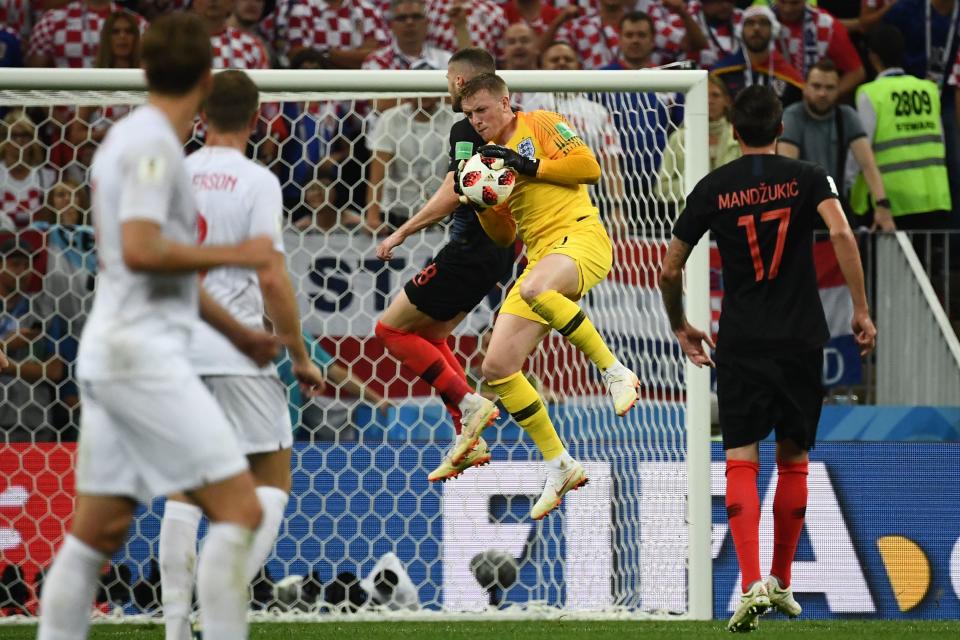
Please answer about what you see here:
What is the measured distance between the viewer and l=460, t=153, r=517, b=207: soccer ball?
258 inches

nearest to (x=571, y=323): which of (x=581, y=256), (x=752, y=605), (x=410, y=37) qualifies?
(x=581, y=256)

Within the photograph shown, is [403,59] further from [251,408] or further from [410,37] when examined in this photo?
[251,408]

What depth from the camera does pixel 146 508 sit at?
7.99 m

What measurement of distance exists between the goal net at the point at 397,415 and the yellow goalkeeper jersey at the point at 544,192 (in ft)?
1.65

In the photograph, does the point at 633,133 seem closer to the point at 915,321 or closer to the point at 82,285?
the point at 915,321

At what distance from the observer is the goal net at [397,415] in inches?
298

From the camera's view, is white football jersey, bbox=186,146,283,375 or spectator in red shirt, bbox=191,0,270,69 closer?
white football jersey, bbox=186,146,283,375

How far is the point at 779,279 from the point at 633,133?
235 centimetres

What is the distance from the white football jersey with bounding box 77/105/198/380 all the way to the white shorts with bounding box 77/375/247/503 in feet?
0.15

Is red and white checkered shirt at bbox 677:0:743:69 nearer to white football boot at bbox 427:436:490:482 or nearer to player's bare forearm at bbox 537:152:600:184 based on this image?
player's bare forearm at bbox 537:152:600:184

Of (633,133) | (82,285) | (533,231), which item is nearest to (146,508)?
(82,285)

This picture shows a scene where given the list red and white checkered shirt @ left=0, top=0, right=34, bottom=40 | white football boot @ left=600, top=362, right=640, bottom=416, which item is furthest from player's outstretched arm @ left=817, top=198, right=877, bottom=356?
red and white checkered shirt @ left=0, top=0, right=34, bottom=40

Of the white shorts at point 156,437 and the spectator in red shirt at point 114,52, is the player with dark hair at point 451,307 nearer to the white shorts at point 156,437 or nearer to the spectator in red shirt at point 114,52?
the white shorts at point 156,437

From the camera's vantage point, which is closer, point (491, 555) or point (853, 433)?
point (491, 555)
